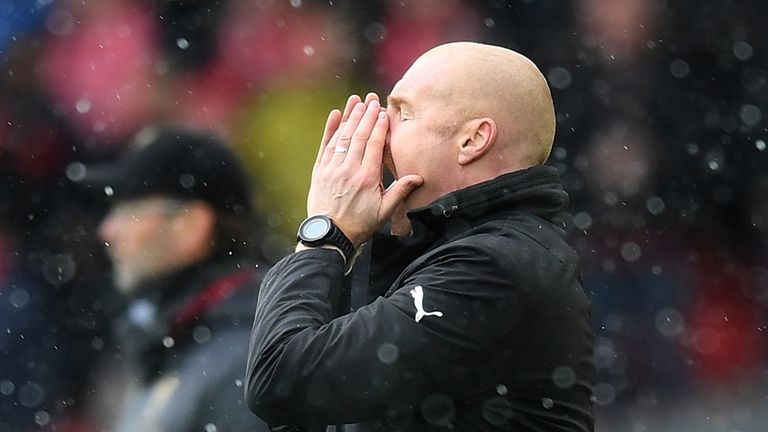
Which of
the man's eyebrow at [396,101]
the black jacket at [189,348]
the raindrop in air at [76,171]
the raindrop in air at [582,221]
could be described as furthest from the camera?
the raindrop in air at [76,171]

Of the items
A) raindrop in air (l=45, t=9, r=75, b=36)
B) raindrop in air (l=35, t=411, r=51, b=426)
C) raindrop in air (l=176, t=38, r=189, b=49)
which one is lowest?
raindrop in air (l=35, t=411, r=51, b=426)

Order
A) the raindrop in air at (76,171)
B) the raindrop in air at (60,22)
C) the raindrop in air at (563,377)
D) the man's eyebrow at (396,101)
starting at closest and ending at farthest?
the raindrop in air at (563,377) → the man's eyebrow at (396,101) → the raindrop in air at (76,171) → the raindrop in air at (60,22)

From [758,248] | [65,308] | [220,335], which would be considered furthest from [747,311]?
[65,308]

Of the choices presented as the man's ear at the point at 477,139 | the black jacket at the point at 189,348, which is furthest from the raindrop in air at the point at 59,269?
the man's ear at the point at 477,139

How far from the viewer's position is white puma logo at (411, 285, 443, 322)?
1.76 m

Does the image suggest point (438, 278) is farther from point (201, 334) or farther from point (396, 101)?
point (201, 334)

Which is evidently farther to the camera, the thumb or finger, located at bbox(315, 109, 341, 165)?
finger, located at bbox(315, 109, 341, 165)

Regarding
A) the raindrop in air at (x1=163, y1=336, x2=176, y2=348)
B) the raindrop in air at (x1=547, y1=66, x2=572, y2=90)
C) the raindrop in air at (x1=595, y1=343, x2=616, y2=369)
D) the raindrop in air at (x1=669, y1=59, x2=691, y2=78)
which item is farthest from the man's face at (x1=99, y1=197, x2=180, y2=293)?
the raindrop in air at (x1=669, y1=59, x2=691, y2=78)

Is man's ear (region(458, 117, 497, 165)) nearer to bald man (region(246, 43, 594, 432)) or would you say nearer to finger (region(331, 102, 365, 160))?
bald man (region(246, 43, 594, 432))

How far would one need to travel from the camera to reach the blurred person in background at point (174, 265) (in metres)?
3.79

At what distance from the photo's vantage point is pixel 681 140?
379cm

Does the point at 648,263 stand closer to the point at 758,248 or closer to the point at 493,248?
the point at 758,248

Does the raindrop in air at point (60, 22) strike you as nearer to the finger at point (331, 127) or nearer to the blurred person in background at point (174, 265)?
the blurred person in background at point (174, 265)

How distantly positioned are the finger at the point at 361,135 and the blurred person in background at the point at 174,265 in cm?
173
